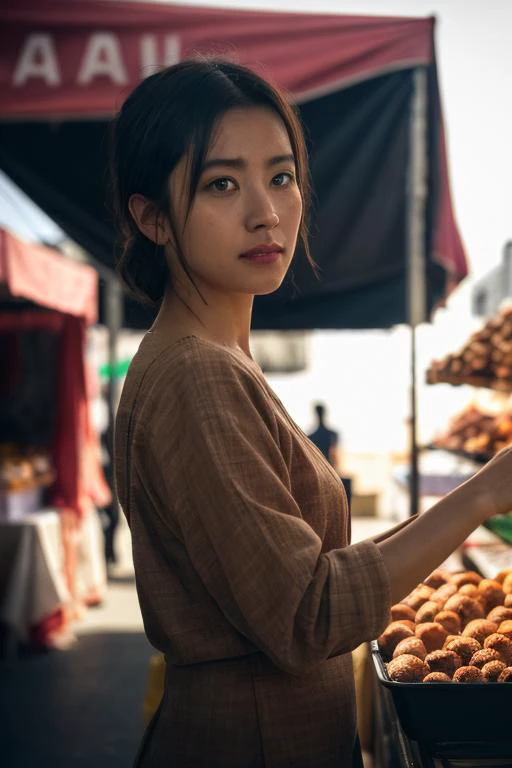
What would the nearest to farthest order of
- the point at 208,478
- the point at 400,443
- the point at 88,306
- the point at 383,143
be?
1. the point at 208,478
2. the point at 383,143
3. the point at 88,306
4. the point at 400,443

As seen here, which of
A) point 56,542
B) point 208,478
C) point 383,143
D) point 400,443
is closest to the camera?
point 208,478

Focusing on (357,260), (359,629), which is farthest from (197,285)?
(357,260)

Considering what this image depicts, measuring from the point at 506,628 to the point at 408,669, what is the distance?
277 millimetres

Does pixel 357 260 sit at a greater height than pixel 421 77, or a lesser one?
lesser

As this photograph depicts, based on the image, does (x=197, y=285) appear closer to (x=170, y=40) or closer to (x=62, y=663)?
(x=170, y=40)

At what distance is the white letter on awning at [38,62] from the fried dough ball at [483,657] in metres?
2.65

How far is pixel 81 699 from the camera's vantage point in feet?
16.0

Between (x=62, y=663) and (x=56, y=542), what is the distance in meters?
0.88

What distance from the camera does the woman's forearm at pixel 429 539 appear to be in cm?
114

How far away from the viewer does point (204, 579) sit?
3.70ft

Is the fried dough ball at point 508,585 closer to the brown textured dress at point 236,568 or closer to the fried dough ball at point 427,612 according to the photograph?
the fried dough ball at point 427,612

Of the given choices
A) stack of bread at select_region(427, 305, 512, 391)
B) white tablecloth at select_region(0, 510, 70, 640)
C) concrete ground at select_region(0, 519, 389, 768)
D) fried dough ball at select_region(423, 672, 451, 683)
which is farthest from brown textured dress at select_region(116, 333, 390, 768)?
white tablecloth at select_region(0, 510, 70, 640)

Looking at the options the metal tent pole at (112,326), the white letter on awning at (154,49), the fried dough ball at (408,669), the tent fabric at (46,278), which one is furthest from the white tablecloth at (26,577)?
the fried dough ball at (408,669)

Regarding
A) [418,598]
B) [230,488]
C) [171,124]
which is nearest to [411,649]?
[418,598]
